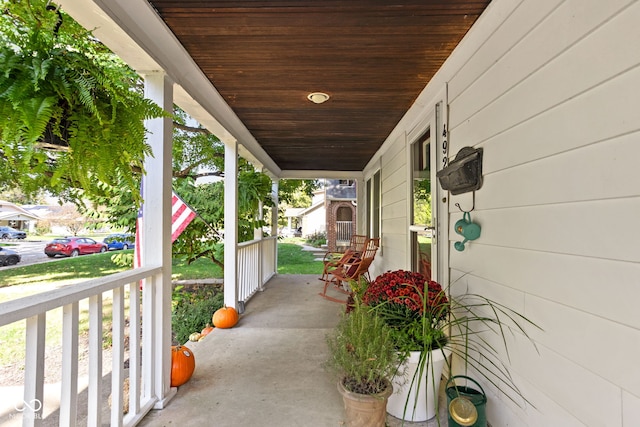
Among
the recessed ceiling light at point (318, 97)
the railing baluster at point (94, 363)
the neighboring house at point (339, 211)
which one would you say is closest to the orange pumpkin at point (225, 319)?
the railing baluster at point (94, 363)

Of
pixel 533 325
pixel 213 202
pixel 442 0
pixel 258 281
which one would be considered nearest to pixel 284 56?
pixel 442 0

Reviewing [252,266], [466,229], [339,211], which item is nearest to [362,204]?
[252,266]

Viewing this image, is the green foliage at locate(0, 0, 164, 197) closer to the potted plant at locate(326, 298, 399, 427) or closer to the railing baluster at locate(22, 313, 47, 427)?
the railing baluster at locate(22, 313, 47, 427)

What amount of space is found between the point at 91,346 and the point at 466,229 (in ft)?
6.72

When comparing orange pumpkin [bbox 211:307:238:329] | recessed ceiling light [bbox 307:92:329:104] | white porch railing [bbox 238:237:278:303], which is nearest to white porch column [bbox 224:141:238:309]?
orange pumpkin [bbox 211:307:238:329]

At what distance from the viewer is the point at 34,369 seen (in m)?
1.13

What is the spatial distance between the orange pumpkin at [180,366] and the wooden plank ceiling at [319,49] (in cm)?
202

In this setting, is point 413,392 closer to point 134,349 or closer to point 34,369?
point 134,349

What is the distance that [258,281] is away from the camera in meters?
5.09

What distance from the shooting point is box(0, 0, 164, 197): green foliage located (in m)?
0.93

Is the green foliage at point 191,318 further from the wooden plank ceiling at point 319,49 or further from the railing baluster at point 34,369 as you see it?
the railing baluster at point 34,369

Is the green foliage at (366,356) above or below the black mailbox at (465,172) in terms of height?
below

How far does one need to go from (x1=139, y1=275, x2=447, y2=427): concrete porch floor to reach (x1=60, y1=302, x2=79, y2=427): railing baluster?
553 millimetres

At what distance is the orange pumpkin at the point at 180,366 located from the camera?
6.89 ft
